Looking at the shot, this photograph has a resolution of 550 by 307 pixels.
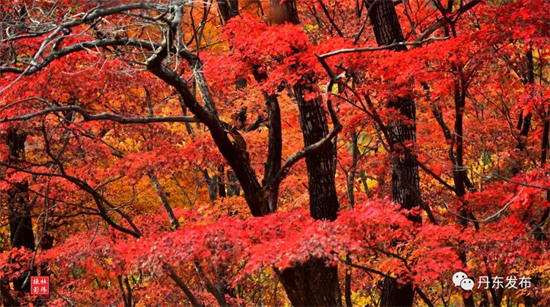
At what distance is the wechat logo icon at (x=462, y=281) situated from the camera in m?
8.85

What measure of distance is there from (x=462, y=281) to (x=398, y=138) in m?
2.32

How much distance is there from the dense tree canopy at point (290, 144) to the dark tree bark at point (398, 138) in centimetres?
2

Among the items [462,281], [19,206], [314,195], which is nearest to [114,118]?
[314,195]

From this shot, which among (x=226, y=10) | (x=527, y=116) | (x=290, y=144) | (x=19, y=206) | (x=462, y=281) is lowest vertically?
(x=462, y=281)

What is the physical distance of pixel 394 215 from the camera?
7.36m

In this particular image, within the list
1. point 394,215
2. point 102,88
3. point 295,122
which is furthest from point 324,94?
point 295,122

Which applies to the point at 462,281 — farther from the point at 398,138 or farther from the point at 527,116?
the point at 527,116

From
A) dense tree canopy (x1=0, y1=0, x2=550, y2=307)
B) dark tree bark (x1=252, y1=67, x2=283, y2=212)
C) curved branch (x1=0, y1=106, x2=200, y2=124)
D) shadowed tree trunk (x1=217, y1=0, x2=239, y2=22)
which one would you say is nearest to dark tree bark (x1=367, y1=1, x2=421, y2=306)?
dense tree canopy (x1=0, y1=0, x2=550, y2=307)

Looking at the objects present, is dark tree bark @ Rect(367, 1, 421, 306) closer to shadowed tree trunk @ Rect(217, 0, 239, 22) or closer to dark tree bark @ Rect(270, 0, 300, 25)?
dark tree bark @ Rect(270, 0, 300, 25)

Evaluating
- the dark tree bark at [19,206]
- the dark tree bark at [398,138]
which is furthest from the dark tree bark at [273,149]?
the dark tree bark at [19,206]

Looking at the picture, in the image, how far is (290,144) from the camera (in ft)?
41.2

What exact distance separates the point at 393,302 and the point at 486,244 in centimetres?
184

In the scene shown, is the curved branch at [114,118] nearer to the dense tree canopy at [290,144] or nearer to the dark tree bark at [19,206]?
the dense tree canopy at [290,144]

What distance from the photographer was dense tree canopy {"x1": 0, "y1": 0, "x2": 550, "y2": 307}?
7395 mm
